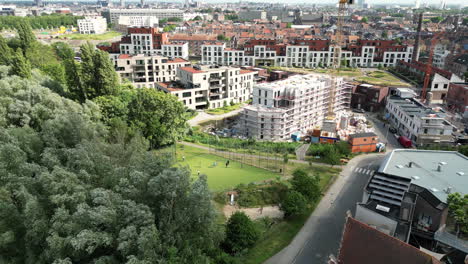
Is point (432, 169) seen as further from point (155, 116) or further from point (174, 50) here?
point (174, 50)

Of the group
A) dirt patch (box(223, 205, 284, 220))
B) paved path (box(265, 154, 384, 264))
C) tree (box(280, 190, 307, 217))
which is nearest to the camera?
paved path (box(265, 154, 384, 264))

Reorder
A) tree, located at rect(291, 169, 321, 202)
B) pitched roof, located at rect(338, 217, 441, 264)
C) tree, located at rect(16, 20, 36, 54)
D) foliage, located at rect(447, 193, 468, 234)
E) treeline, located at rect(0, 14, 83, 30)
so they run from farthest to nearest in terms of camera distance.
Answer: treeline, located at rect(0, 14, 83, 30)
tree, located at rect(16, 20, 36, 54)
tree, located at rect(291, 169, 321, 202)
foliage, located at rect(447, 193, 468, 234)
pitched roof, located at rect(338, 217, 441, 264)

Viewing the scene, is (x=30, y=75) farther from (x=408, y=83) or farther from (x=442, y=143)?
(x=408, y=83)

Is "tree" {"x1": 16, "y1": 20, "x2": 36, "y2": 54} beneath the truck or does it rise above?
above

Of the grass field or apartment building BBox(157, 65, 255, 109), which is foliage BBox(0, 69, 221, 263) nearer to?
apartment building BBox(157, 65, 255, 109)

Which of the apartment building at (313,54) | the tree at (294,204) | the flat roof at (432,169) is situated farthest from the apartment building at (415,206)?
the apartment building at (313,54)

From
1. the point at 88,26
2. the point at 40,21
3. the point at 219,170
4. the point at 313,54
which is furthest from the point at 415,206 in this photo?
the point at 40,21

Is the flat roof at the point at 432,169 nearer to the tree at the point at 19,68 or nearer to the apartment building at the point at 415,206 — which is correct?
the apartment building at the point at 415,206

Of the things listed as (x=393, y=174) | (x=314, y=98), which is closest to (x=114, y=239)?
(x=393, y=174)

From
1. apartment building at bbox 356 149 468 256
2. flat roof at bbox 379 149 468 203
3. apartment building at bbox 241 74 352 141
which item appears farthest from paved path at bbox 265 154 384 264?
apartment building at bbox 241 74 352 141
